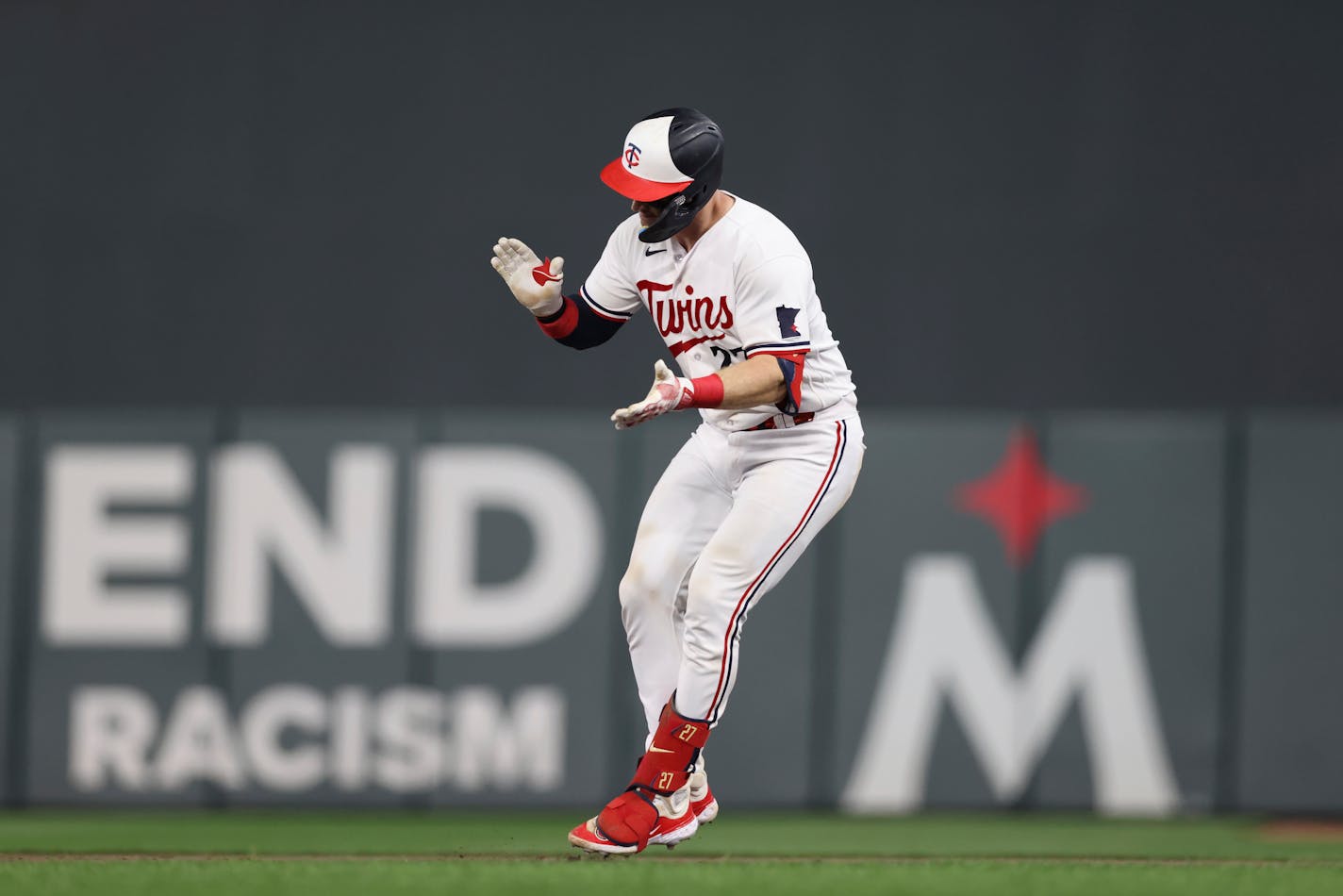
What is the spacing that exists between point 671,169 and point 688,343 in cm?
46

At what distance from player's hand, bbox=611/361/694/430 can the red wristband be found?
0.02 meters

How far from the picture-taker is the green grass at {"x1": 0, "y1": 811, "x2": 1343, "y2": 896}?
395 centimetres

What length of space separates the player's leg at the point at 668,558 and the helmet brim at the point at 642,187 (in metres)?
0.67

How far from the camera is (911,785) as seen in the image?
6.56 metres

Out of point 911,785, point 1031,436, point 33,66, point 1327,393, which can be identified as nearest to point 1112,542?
point 1031,436

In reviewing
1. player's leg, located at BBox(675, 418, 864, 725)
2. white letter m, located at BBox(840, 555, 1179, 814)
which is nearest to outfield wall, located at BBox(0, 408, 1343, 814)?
white letter m, located at BBox(840, 555, 1179, 814)

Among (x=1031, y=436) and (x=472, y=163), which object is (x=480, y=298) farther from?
(x=1031, y=436)

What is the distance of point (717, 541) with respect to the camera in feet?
13.7

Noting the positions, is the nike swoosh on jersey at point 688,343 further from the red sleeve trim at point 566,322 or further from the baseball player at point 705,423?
the red sleeve trim at point 566,322

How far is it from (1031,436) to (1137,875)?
8.95 ft

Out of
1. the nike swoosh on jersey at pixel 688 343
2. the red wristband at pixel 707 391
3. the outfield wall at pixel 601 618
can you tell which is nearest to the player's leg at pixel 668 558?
the nike swoosh on jersey at pixel 688 343

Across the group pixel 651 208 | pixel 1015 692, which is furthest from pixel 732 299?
pixel 1015 692

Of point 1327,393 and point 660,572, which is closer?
point 660,572

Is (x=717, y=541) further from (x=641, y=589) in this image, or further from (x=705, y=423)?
(x=705, y=423)
